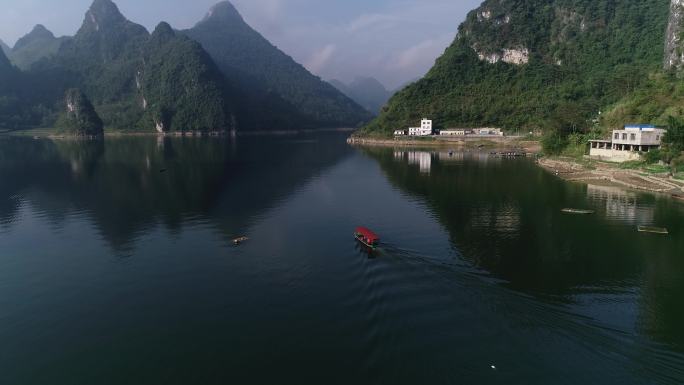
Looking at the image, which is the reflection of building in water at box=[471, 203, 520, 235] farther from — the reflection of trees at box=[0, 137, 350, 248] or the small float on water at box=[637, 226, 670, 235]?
the reflection of trees at box=[0, 137, 350, 248]

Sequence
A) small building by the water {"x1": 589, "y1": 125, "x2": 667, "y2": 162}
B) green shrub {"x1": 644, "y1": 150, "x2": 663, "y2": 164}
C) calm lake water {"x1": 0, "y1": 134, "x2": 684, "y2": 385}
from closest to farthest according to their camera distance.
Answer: calm lake water {"x1": 0, "y1": 134, "x2": 684, "y2": 385}
green shrub {"x1": 644, "y1": 150, "x2": 663, "y2": 164}
small building by the water {"x1": 589, "y1": 125, "x2": 667, "y2": 162}

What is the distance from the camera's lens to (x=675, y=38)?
418 ft

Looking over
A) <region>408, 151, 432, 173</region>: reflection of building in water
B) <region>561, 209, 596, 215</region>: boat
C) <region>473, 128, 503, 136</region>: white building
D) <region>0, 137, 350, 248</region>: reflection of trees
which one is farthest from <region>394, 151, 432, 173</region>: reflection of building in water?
<region>473, 128, 503, 136</region>: white building

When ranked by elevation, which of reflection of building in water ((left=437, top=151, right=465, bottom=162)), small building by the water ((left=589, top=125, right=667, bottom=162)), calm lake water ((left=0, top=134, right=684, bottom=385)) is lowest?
calm lake water ((left=0, top=134, right=684, bottom=385))

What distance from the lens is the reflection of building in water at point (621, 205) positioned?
161ft

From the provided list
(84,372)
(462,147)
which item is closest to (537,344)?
(84,372)

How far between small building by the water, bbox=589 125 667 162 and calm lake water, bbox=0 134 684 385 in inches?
903

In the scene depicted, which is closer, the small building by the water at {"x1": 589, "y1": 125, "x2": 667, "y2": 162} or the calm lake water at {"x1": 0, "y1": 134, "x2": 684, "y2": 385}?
the calm lake water at {"x1": 0, "y1": 134, "x2": 684, "y2": 385}

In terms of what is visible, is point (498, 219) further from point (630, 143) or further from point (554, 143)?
point (554, 143)

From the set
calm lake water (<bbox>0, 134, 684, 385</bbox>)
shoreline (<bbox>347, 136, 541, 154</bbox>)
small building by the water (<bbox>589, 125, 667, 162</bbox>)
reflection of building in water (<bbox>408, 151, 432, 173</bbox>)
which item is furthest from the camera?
shoreline (<bbox>347, 136, 541, 154</bbox>)

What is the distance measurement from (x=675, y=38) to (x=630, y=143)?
250 feet

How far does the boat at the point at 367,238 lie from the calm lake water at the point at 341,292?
1.02 meters

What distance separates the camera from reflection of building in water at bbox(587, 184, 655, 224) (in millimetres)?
48978

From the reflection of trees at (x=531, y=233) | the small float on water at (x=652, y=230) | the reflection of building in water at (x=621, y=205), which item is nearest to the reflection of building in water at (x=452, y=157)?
the reflection of trees at (x=531, y=233)
